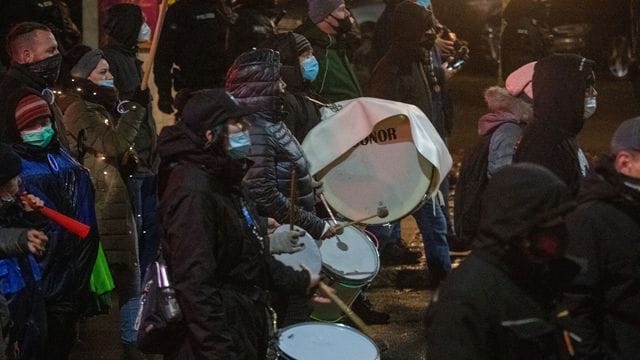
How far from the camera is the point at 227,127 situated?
477 cm

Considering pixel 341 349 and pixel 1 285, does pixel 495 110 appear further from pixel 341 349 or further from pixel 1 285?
pixel 1 285

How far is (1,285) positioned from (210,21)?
419cm

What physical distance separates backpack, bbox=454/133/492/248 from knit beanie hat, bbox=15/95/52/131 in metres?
2.42

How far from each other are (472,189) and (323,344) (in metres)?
1.83

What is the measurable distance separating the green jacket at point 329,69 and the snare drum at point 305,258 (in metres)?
3.21

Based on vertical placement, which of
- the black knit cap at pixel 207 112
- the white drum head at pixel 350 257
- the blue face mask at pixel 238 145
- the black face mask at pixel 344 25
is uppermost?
the black knit cap at pixel 207 112

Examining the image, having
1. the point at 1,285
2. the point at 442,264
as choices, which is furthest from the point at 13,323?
the point at 442,264

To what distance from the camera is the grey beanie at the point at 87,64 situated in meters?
6.92

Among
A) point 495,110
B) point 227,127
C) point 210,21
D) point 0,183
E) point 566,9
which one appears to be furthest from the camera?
point 566,9

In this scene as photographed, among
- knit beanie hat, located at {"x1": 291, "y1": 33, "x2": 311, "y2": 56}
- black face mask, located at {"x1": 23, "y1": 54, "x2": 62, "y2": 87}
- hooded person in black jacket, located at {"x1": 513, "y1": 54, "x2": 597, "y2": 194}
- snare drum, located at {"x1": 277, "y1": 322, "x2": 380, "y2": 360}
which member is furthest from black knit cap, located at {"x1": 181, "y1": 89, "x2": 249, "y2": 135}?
knit beanie hat, located at {"x1": 291, "y1": 33, "x2": 311, "y2": 56}

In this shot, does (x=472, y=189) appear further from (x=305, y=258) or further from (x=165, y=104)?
(x=165, y=104)

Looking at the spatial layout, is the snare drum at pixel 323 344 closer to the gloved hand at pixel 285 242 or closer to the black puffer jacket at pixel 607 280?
the gloved hand at pixel 285 242

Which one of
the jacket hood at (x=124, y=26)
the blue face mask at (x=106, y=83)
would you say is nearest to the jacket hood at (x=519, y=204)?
the blue face mask at (x=106, y=83)

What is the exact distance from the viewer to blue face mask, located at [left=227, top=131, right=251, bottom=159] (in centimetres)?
477
